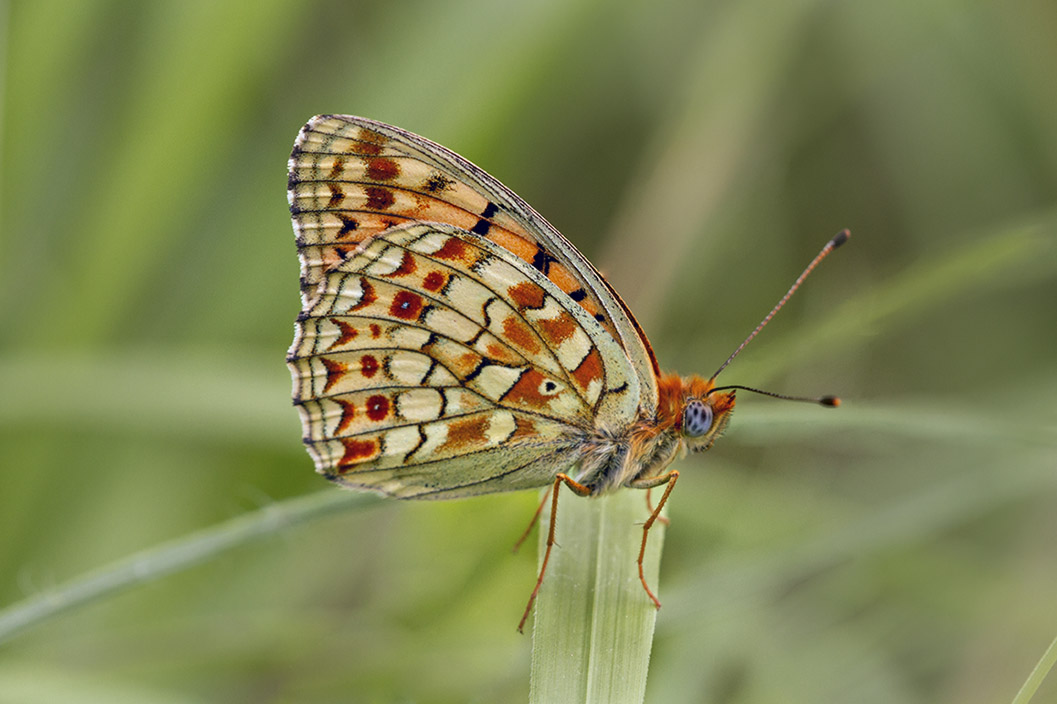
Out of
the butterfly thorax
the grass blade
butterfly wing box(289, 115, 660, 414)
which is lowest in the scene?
the grass blade

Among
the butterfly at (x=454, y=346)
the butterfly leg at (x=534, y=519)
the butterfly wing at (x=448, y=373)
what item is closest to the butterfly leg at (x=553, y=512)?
the butterfly at (x=454, y=346)

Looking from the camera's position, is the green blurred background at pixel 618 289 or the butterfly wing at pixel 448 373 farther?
the green blurred background at pixel 618 289

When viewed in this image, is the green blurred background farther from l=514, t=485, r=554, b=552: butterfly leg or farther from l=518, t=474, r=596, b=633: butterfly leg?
l=518, t=474, r=596, b=633: butterfly leg

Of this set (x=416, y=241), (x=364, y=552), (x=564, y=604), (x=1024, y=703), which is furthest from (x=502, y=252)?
(x=364, y=552)

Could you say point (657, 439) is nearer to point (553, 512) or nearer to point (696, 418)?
point (696, 418)

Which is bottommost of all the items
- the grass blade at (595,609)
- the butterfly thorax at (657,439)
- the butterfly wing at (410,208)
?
the grass blade at (595,609)

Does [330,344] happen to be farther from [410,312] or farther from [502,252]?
[502,252]

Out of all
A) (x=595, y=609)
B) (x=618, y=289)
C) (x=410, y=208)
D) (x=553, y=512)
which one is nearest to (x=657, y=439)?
(x=553, y=512)

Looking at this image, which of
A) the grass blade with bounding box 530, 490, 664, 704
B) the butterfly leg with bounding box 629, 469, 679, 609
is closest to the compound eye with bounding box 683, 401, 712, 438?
the butterfly leg with bounding box 629, 469, 679, 609

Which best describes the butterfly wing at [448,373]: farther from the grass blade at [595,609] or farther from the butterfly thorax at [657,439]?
the grass blade at [595,609]
